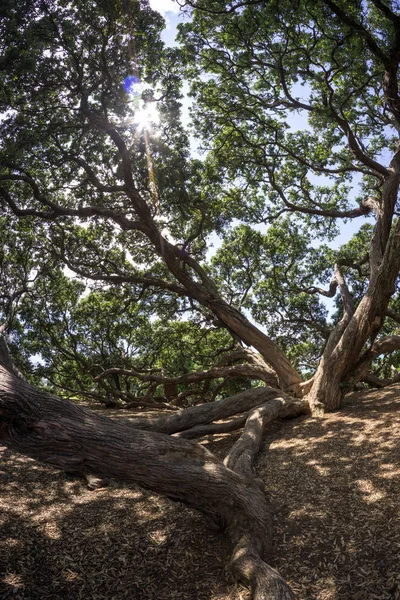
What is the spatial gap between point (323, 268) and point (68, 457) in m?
11.7

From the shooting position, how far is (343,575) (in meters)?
3.42

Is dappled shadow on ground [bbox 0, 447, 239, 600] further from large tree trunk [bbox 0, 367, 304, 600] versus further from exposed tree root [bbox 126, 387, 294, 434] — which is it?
exposed tree root [bbox 126, 387, 294, 434]

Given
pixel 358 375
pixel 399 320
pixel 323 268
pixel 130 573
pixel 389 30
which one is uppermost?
pixel 389 30

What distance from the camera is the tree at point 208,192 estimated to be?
4188 millimetres

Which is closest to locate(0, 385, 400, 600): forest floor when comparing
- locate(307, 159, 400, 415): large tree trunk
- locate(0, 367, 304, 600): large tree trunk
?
locate(0, 367, 304, 600): large tree trunk

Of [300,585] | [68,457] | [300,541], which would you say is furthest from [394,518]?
[68,457]

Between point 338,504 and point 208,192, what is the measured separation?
27.2 ft

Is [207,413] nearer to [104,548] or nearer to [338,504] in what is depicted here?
[338,504]

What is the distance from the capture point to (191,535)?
421 cm

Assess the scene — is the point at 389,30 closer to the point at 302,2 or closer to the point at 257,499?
the point at 302,2

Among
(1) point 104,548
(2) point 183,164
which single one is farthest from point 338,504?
(2) point 183,164

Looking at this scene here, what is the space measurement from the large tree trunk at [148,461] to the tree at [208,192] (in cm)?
2

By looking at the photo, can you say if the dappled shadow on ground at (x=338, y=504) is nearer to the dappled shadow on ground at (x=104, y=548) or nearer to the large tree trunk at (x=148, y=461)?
the large tree trunk at (x=148, y=461)

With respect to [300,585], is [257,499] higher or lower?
higher
